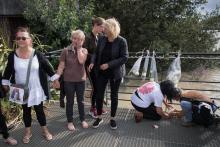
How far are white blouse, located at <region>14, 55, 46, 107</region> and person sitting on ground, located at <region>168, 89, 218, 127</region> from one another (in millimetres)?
1851

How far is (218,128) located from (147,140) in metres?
1.10

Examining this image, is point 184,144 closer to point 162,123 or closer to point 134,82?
point 162,123

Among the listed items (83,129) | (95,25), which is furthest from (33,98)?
(95,25)

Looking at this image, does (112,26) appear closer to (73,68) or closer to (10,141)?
(73,68)

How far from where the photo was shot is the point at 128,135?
173 inches

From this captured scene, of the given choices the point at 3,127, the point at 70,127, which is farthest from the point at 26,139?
the point at 70,127

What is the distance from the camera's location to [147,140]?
14.0ft

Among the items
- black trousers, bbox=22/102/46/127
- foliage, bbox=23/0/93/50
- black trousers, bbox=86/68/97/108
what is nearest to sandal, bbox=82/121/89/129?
black trousers, bbox=86/68/97/108

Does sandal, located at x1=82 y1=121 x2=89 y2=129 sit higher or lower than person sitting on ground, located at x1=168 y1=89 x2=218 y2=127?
lower

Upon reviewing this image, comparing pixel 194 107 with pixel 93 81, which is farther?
pixel 93 81

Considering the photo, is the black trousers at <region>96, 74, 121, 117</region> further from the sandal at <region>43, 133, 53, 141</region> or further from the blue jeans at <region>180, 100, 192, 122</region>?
the blue jeans at <region>180, 100, 192, 122</region>

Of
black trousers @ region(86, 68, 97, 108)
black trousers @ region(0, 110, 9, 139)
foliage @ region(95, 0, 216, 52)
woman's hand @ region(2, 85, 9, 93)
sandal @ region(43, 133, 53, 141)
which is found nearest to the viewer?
woman's hand @ region(2, 85, 9, 93)

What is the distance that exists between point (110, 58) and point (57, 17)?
5.14 m

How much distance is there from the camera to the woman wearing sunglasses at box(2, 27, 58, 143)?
3.73 metres
